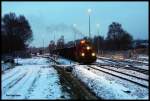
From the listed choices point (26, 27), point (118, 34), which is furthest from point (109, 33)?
point (26, 27)

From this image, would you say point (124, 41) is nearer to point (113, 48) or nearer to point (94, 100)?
point (113, 48)

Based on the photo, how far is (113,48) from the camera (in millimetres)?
139625

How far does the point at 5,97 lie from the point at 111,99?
491 centimetres

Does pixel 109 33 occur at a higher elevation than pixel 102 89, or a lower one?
higher

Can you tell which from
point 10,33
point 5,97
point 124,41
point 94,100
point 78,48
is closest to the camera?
point 94,100

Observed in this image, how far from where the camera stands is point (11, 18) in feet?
381

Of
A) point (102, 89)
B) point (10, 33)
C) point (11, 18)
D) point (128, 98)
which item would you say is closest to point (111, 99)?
point (128, 98)

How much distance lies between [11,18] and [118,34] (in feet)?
143

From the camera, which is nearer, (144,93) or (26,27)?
(144,93)

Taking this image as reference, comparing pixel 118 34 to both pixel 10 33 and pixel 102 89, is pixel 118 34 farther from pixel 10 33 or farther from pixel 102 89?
pixel 102 89

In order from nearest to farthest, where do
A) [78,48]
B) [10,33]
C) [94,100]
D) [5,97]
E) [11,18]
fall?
[94,100] → [5,97] → [78,48] → [10,33] → [11,18]

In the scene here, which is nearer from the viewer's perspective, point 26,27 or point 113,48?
point 26,27

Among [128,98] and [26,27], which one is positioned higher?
[26,27]

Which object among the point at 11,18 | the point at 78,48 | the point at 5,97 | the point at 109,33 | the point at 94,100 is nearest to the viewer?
the point at 94,100
